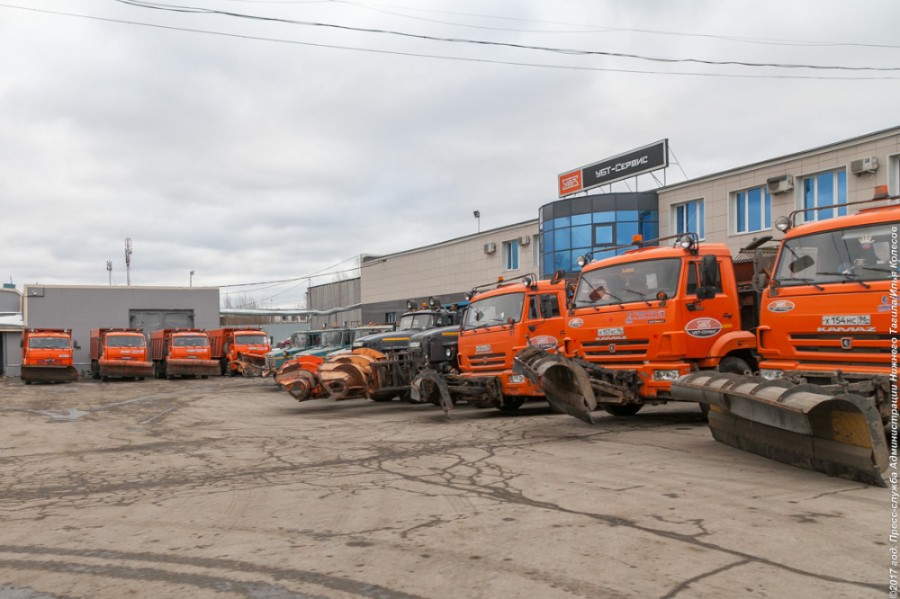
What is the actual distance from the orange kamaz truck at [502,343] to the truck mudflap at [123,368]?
2186 centimetres

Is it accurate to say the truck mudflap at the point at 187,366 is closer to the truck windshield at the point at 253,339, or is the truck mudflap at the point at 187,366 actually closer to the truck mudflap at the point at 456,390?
the truck windshield at the point at 253,339

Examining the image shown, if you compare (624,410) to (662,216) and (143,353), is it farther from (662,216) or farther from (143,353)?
(143,353)

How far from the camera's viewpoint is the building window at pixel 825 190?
23.2m

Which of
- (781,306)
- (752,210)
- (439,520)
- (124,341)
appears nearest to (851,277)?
(781,306)

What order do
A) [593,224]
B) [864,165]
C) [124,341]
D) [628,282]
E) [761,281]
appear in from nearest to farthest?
[761,281]
[628,282]
[864,165]
[124,341]
[593,224]

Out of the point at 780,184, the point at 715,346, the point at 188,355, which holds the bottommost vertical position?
the point at 188,355

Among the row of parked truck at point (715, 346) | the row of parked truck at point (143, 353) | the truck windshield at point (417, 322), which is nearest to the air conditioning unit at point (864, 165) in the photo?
the row of parked truck at point (715, 346)

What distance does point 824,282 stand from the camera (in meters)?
8.34

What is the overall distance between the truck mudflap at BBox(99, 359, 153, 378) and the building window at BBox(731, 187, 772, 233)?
82.6 feet

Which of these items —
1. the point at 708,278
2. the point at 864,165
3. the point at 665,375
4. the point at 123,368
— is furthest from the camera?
the point at 123,368

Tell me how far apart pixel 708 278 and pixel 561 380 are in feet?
8.44

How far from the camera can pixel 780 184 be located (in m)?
24.7

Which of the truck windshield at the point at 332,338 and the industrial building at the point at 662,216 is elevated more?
the industrial building at the point at 662,216

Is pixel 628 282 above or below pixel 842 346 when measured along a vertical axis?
above
